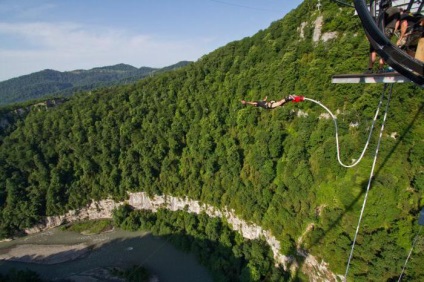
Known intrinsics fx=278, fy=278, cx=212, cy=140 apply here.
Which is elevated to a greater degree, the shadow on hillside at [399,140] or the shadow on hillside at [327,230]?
the shadow on hillside at [399,140]

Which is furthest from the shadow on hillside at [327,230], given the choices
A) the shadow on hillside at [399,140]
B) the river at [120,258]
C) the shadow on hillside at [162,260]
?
the river at [120,258]

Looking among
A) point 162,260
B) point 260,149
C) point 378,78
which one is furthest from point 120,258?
point 378,78

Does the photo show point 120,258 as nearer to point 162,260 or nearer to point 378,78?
point 162,260

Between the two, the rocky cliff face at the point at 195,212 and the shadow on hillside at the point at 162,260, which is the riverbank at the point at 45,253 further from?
the rocky cliff face at the point at 195,212

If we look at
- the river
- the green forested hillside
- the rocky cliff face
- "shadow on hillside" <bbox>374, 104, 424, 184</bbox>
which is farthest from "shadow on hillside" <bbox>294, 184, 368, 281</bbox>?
the river

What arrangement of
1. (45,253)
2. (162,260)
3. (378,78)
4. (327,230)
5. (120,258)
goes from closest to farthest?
(378,78)
(327,230)
(162,260)
(120,258)
(45,253)

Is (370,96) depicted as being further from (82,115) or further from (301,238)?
(82,115)
